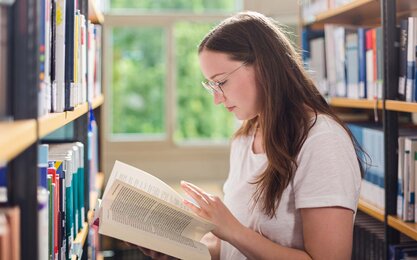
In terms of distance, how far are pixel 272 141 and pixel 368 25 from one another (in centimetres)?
149

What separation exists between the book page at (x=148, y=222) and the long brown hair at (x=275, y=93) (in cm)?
23

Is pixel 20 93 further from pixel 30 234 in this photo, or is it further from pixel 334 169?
pixel 334 169

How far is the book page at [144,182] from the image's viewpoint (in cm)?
146

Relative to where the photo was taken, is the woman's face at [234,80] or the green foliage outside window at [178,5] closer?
the woman's face at [234,80]

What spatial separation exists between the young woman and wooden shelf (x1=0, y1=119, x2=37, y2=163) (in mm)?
660

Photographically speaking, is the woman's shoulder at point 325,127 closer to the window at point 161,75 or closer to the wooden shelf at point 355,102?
the wooden shelf at point 355,102

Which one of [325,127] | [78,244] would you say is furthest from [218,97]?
[78,244]

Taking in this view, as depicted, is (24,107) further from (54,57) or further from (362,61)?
(362,61)

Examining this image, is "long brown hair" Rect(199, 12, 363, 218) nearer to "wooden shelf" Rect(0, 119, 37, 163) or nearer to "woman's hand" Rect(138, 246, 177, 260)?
"woman's hand" Rect(138, 246, 177, 260)

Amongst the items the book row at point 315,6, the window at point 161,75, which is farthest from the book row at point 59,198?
the window at point 161,75

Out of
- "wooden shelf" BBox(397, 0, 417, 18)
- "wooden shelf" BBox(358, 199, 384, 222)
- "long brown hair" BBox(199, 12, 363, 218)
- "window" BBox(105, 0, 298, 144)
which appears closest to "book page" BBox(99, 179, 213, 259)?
"long brown hair" BBox(199, 12, 363, 218)

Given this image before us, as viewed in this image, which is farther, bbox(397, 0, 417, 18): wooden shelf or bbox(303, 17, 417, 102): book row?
bbox(397, 0, 417, 18): wooden shelf

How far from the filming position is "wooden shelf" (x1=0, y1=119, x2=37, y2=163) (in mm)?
748

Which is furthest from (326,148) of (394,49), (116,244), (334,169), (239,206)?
(116,244)
